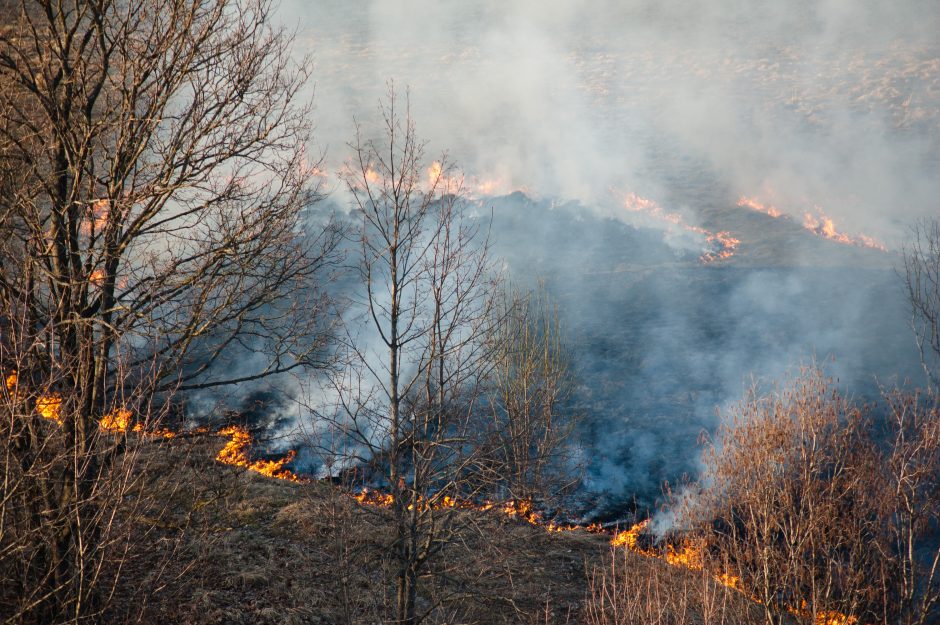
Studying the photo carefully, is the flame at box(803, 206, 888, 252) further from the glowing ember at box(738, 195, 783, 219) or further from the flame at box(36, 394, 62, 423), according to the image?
the flame at box(36, 394, 62, 423)

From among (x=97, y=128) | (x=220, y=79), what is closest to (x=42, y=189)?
(x=97, y=128)

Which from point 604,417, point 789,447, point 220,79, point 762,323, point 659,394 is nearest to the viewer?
point 220,79

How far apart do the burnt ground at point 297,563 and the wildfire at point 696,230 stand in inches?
1126

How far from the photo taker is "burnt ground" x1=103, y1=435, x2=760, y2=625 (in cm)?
723

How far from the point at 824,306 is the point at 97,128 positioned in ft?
116

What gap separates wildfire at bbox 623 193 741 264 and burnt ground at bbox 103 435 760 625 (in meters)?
28.6

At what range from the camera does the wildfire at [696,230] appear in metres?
38.7

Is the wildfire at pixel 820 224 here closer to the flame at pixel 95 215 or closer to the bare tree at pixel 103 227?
the bare tree at pixel 103 227

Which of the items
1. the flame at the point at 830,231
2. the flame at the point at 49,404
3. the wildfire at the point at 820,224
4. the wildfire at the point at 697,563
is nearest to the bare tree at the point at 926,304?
the flame at the point at 830,231

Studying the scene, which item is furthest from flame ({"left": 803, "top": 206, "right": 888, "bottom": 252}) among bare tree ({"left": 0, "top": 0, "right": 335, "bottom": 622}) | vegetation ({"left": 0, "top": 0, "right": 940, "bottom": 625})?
bare tree ({"left": 0, "top": 0, "right": 335, "bottom": 622})

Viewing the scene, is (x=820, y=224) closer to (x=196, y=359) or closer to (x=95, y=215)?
(x=196, y=359)

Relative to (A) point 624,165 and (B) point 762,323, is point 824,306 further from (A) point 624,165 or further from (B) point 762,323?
(A) point 624,165

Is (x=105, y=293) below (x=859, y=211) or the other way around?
below

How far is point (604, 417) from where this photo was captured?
82.3ft
